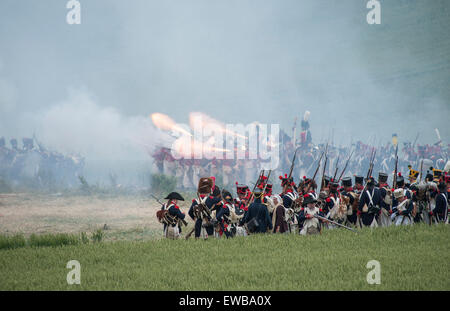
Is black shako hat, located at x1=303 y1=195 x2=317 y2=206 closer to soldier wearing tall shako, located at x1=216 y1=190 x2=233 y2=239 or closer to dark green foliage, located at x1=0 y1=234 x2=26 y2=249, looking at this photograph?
soldier wearing tall shako, located at x1=216 y1=190 x2=233 y2=239

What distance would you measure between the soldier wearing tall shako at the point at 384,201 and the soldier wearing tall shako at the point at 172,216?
603cm

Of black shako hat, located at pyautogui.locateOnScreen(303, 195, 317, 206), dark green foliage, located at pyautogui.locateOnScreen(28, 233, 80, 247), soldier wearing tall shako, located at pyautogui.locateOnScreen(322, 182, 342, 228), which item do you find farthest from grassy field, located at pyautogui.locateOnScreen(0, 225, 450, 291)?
black shako hat, located at pyautogui.locateOnScreen(303, 195, 317, 206)

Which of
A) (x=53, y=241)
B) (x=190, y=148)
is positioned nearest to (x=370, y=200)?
(x=53, y=241)

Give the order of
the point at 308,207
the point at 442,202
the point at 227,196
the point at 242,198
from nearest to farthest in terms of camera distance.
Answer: the point at 308,207, the point at 227,196, the point at 242,198, the point at 442,202

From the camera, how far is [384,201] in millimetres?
16047

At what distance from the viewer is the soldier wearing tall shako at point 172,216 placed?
14.1 meters

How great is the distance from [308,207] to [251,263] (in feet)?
10.7

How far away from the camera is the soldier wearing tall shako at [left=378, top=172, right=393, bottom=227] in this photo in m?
15.9

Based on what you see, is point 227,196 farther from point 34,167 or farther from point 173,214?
point 34,167

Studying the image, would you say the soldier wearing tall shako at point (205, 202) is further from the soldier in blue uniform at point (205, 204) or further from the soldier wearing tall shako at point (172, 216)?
the soldier wearing tall shako at point (172, 216)

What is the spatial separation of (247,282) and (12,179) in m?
31.8

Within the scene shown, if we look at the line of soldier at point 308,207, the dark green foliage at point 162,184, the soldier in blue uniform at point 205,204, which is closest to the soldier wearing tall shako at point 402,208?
the line of soldier at point 308,207

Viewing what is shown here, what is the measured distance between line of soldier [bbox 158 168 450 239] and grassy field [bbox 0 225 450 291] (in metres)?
0.73
